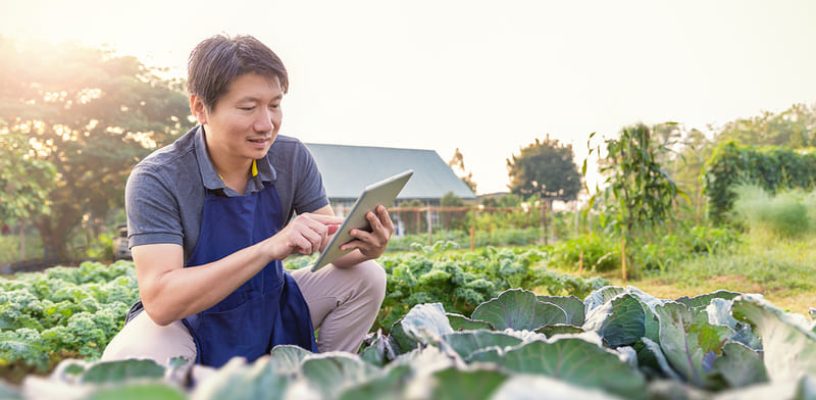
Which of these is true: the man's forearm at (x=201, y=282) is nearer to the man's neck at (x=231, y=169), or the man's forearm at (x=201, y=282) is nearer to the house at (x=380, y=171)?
the man's neck at (x=231, y=169)

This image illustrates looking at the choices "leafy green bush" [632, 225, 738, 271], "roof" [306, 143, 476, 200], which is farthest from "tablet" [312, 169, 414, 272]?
"roof" [306, 143, 476, 200]

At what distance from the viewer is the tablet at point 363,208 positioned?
140 centimetres

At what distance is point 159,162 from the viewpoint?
1635 mm

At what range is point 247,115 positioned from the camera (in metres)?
1.60

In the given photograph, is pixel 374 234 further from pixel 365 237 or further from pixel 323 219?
pixel 323 219

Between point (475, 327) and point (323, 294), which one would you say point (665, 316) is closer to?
point (475, 327)

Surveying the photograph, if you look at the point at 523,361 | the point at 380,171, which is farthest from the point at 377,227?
the point at 380,171

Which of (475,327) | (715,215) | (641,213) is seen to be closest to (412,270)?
(475,327)

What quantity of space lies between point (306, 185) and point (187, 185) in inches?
17.1

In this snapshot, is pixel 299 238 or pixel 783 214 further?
pixel 783 214

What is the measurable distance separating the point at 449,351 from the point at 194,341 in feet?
3.84

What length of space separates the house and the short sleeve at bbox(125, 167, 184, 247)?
19998 mm

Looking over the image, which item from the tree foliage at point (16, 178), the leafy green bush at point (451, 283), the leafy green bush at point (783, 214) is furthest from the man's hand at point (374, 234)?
the tree foliage at point (16, 178)

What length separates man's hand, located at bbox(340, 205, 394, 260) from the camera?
159 cm
